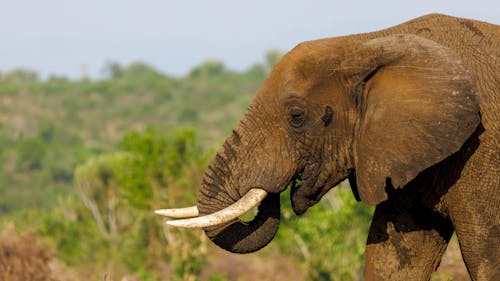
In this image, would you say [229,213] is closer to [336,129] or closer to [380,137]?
[336,129]

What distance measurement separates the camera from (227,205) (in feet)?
19.9

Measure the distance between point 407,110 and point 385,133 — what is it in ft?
0.53

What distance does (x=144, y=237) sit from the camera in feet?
76.9

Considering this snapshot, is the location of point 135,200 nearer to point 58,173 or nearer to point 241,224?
point 241,224

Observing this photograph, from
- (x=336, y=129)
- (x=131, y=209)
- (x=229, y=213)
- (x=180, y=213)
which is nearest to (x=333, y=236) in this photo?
(x=131, y=209)

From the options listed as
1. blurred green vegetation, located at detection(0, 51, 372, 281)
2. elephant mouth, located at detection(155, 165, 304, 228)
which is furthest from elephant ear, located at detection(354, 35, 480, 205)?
blurred green vegetation, located at detection(0, 51, 372, 281)

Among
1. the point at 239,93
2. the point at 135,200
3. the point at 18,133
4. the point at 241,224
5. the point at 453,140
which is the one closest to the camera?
the point at 453,140

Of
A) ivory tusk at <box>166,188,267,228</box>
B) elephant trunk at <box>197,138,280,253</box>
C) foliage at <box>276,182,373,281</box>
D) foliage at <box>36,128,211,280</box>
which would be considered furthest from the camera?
foliage at <box>36,128,211,280</box>

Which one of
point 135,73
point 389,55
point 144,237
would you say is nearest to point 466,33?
point 389,55

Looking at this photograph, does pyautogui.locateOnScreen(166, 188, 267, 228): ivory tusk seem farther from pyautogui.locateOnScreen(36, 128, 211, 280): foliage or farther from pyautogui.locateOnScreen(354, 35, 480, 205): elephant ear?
pyautogui.locateOnScreen(36, 128, 211, 280): foliage

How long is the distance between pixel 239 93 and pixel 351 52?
95.3 m

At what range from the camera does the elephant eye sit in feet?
19.6

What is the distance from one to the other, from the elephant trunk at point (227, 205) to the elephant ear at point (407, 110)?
0.57 meters

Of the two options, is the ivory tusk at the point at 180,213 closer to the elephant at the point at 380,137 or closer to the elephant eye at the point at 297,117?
the elephant at the point at 380,137
